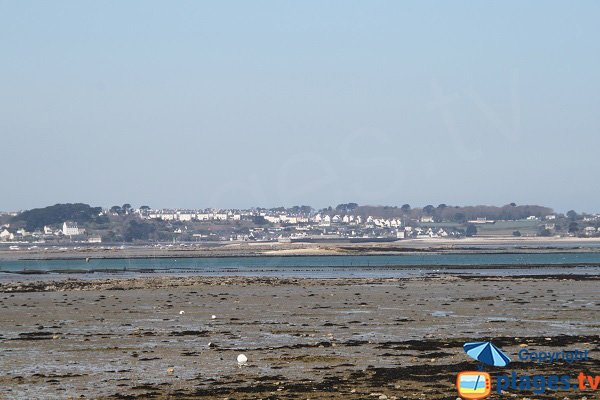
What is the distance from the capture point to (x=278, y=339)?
82.1 ft

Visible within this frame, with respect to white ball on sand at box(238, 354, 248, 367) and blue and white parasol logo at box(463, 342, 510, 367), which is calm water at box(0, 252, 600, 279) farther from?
blue and white parasol logo at box(463, 342, 510, 367)

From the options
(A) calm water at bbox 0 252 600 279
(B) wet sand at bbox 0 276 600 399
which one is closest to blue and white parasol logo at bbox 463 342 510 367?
(B) wet sand at bbox 0 276 600 399

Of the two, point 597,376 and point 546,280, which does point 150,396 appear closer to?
point 597,376

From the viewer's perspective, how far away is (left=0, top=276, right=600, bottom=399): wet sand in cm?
1769

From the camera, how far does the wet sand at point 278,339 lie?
58.0 ft

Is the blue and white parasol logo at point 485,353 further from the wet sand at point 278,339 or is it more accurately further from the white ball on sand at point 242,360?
the white ball on sand at point 242,360

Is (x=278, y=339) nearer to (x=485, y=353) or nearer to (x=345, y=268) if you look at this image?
(x=485, y=353)

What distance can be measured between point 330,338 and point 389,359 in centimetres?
441

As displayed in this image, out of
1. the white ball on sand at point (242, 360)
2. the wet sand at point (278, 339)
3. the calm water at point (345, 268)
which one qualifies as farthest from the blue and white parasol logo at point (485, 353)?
the calm water at point (345, 268)

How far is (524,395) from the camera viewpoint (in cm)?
1595

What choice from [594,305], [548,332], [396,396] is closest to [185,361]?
[396,396]

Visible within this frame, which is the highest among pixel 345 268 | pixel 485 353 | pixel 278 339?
pixel 485 353

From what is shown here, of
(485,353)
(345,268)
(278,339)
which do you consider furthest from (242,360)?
(345,268)

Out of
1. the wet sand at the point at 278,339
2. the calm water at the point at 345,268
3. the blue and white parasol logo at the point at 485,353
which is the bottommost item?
the calm water at the point at 345,268
